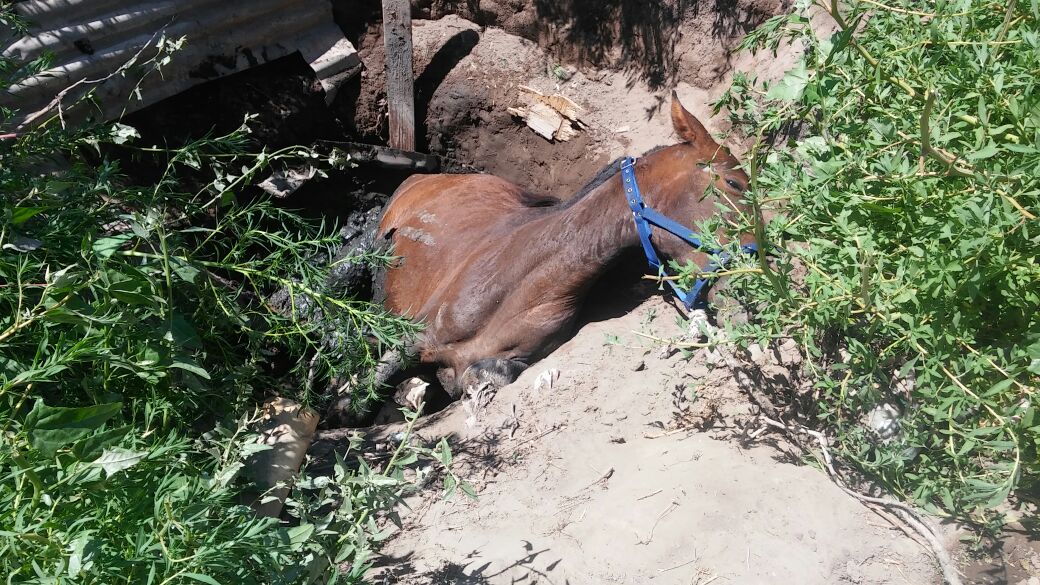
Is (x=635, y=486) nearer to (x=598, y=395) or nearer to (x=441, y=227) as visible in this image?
(x=598, y=395)

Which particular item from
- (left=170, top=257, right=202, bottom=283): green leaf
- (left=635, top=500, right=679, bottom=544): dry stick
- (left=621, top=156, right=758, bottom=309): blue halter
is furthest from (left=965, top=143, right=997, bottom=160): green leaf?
(left=170, top=257, right=202, bottom=283): green leaf

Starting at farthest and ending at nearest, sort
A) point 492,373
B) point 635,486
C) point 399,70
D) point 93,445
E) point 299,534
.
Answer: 1. point 399,70
2. point 492,373
3. point 635,486
4. point 299,534
5. point 93,445

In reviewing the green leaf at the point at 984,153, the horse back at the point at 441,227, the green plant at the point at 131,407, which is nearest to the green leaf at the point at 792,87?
the green leaf at the point at 984,153

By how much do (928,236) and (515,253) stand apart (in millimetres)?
2871

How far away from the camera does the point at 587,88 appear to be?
6.02 metres

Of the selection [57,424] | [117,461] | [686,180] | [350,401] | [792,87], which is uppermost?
[792,87]

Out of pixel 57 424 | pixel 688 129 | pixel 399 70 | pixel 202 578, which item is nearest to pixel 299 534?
pixel 202 578

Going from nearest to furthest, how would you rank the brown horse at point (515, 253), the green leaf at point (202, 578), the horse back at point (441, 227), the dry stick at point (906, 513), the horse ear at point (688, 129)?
the green leaf at point (202, 578), the dry stick at point (906, 513), the brown horse at point (515, 253), the horse ear at point (688, 129), the horse back at point (441, 227)

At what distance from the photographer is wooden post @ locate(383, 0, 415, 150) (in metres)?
5.68

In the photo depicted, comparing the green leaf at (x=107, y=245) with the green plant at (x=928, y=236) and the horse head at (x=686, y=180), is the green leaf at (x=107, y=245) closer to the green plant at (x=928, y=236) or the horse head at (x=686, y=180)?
the green plant at (x=928, y=236)

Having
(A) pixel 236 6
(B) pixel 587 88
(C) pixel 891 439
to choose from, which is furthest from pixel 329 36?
(C) pixel 891 439

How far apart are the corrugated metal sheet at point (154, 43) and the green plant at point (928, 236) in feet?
10.6

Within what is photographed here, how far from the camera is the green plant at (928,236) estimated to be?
1874 millimetres

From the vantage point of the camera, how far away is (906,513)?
2389 mm
